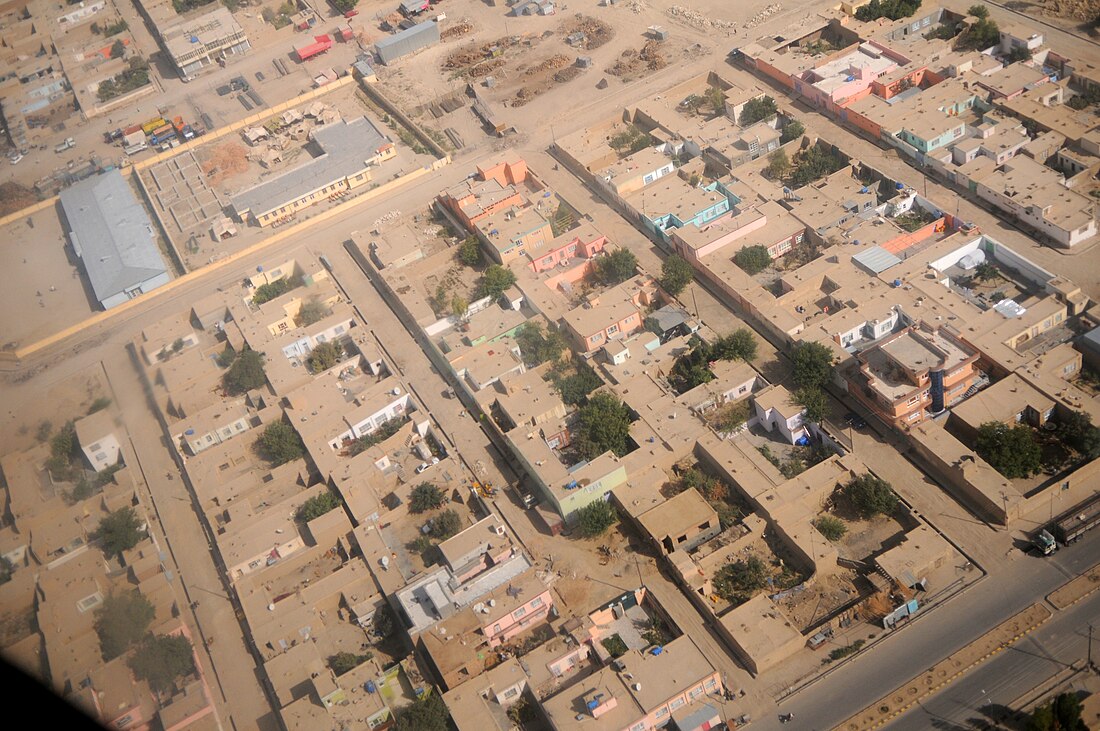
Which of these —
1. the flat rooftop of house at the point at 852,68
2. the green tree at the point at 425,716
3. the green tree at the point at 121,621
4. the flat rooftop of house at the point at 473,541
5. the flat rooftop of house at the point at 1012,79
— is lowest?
the green tree at the point at 121,621

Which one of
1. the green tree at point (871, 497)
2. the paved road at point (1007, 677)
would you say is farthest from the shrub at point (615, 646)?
the green tree at point (871, 497)

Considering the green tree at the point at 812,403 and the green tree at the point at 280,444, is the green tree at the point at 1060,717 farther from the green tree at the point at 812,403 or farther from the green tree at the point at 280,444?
the green tree at the point at 280,444

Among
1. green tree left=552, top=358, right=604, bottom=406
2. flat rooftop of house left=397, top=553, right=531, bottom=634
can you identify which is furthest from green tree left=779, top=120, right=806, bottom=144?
flat rooftop of house left=397, top=553, right=531, bottom=634

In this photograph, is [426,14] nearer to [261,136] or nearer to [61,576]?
[261,136]

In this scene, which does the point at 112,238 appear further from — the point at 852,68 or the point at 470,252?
the point at 852,68

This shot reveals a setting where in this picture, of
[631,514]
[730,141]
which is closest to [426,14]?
[730,141]

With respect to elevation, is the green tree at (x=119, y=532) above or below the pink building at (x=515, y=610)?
A: below

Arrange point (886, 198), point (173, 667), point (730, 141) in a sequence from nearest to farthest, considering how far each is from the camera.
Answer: point (173, 667) < point (886, 198) < point (730, 141)
